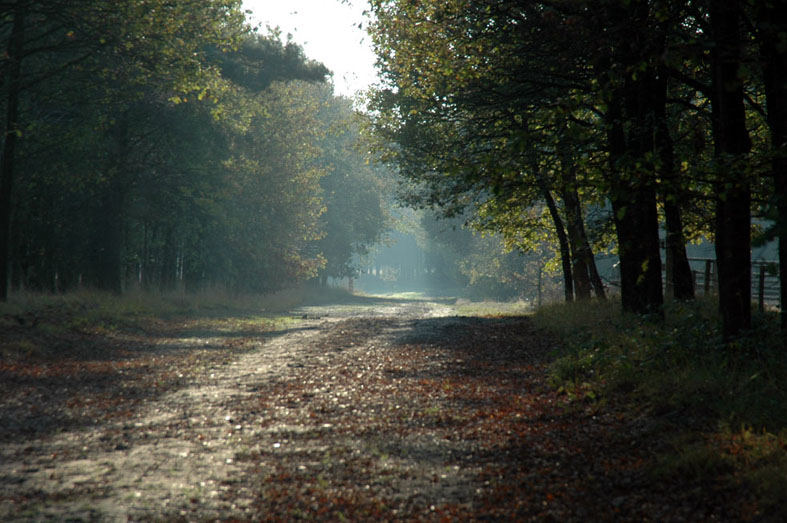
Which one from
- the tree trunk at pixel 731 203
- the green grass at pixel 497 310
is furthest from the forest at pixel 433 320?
the green grass at pixel 497 310

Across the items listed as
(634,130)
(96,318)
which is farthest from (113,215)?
(634,130)

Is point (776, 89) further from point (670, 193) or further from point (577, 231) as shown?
point (577, 231)

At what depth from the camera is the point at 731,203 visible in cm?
902

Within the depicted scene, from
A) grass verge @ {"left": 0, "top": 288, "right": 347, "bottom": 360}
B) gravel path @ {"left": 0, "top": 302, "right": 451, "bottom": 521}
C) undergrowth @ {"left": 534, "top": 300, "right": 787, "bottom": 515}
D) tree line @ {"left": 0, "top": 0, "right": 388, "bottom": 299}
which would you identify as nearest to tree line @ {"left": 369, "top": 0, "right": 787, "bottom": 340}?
undergrowth @ {"left": 534, "top": 300, "right": 787, "bottom": 515}

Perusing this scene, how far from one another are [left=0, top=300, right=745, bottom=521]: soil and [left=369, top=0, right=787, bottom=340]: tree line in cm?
264

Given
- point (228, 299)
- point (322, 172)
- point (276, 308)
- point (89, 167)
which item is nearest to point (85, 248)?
point (89, 167)

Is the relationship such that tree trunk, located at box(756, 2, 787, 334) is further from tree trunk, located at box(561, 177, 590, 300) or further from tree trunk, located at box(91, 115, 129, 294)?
tree trunk, located at box(91, 115, 129, 294)

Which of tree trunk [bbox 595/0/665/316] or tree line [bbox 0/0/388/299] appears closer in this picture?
tree trunk [bbox 595/0/665/316]

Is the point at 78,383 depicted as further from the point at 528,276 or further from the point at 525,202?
the point at 528,276

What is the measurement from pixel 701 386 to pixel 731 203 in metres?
2.68

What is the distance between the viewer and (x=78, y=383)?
11.2 meters

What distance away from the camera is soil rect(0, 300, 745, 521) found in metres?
5.54

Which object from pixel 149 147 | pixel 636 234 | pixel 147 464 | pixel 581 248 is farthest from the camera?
pixel 149 147

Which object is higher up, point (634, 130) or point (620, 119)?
point (620, 119)
